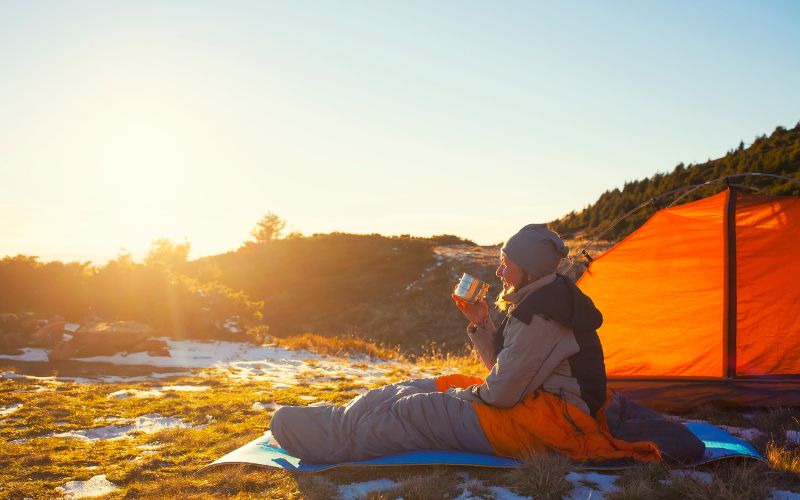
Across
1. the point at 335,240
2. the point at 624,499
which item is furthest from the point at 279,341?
the point at 335,240

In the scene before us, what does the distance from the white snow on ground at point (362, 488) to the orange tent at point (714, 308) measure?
369cm

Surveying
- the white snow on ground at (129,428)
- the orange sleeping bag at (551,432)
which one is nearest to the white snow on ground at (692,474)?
the orange sleeping bag at (551,432)

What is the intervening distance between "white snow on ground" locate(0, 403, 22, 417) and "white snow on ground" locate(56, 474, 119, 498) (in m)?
2.90

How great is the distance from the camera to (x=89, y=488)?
4020mm

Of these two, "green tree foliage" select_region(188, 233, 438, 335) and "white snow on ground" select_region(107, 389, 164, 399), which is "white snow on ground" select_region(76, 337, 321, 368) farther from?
"green tree foliage" select_region(188, 233, 438, 335)

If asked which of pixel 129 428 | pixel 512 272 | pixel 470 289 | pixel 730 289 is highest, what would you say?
pixel 512 272

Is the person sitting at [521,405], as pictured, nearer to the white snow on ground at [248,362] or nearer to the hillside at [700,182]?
the white snow on ground at [248,362]

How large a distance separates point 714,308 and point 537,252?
3.49 metres

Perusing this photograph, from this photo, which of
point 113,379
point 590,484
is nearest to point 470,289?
point 590,484

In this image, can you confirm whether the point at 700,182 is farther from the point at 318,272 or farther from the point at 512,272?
the point at 512,272

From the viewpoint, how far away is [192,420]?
615 cm

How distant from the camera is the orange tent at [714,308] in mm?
5723

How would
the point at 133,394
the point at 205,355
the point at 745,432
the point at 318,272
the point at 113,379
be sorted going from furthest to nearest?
the point at 318,272 → the point at 205,355 → the point at 113,379 → the point at 133,394 → the point at 745,432

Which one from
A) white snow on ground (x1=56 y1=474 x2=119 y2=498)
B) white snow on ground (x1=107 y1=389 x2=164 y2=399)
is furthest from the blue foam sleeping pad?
white snow on ground (x1=107 y1=389 x2=164 y2=399)
